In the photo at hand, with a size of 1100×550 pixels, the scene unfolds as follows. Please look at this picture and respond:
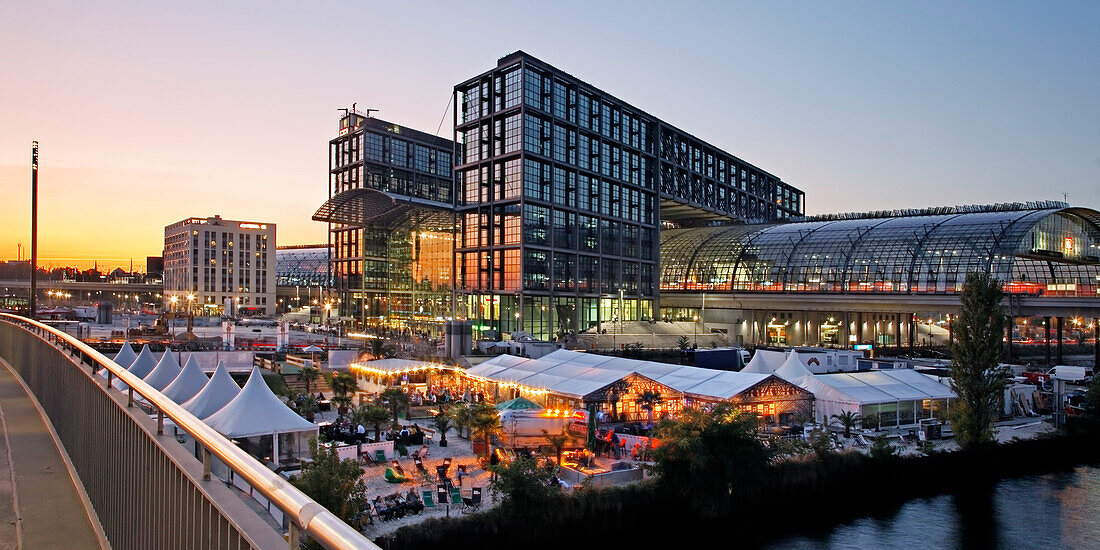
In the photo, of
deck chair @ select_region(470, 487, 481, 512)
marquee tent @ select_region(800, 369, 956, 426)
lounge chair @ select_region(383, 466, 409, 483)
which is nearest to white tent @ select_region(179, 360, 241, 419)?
lounge chair @ select_region(383, 466, 409, 483)

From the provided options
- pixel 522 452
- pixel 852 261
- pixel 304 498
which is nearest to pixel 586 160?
pixel 852 261

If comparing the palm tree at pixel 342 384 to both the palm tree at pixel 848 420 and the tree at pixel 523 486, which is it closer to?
the tree at pixel 523 486

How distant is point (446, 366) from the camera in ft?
150

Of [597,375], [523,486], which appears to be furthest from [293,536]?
[597,375]

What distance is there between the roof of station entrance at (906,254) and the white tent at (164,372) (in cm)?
6687

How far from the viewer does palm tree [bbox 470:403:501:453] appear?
2745 cm

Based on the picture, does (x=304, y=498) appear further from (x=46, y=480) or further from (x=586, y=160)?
(x=586, y=160)

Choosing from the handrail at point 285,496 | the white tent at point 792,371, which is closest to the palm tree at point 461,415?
the white tent at point 792,371

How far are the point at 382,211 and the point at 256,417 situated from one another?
6193 cm

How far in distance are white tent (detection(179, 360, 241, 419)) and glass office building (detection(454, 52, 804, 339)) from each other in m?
47.5

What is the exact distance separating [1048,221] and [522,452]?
68.3m

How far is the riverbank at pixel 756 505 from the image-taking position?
69.9 feet

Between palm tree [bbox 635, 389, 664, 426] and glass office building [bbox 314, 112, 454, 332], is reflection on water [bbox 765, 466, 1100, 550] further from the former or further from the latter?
glass office building [bbox 314, 112, 454, 332]

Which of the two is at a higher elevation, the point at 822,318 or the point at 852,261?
the point at 852,261
